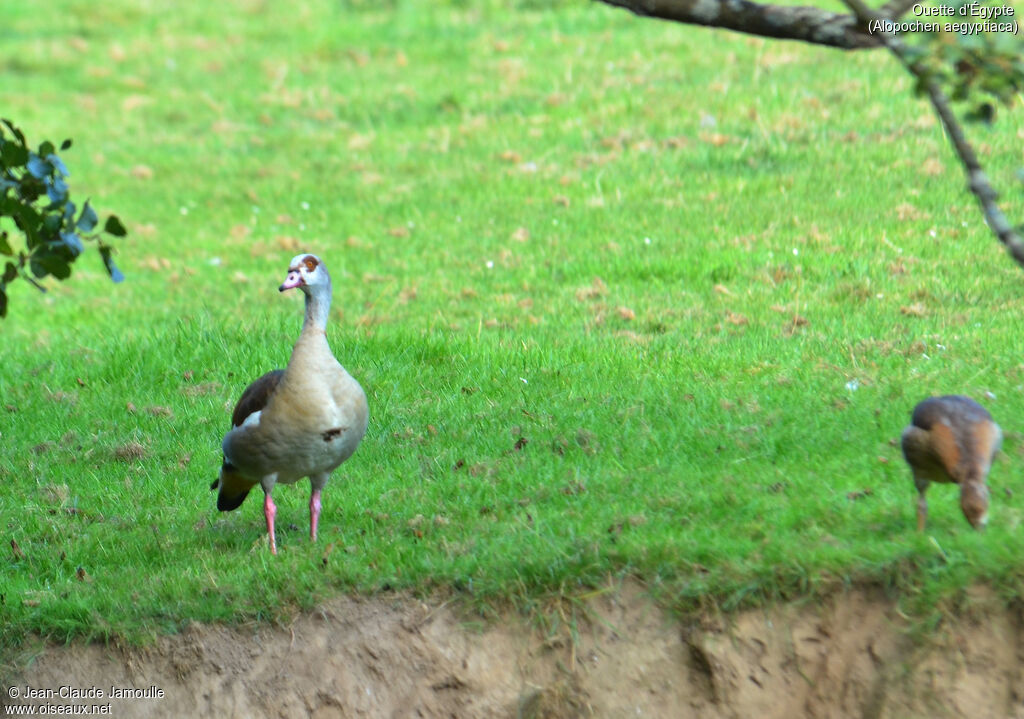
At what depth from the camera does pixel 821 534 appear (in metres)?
6.28

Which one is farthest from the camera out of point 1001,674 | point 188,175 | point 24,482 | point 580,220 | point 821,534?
point 188,175

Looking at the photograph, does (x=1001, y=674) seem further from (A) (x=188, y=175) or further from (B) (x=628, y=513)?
(A) (x=188, y=175)

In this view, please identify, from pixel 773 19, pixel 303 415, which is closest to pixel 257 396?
pixel 303 415

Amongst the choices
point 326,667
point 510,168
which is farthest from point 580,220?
point 326,667

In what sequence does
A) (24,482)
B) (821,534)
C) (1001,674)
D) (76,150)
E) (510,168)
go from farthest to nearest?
(76,150)
(510,168)
(24,482)
(821,534)
(1001,674)

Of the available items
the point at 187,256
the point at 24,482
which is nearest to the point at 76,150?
the point at 187,256

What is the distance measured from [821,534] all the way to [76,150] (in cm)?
1395

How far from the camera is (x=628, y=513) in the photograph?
22.2 ft

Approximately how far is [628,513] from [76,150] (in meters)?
13.1

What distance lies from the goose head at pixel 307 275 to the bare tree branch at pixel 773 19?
7.89 feet

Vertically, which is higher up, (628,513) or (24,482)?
(628,513)

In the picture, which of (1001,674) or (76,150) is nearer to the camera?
(1001,674)

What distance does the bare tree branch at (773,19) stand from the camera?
4.98 meters

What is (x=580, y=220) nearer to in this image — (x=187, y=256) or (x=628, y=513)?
(x=187, y=256)
